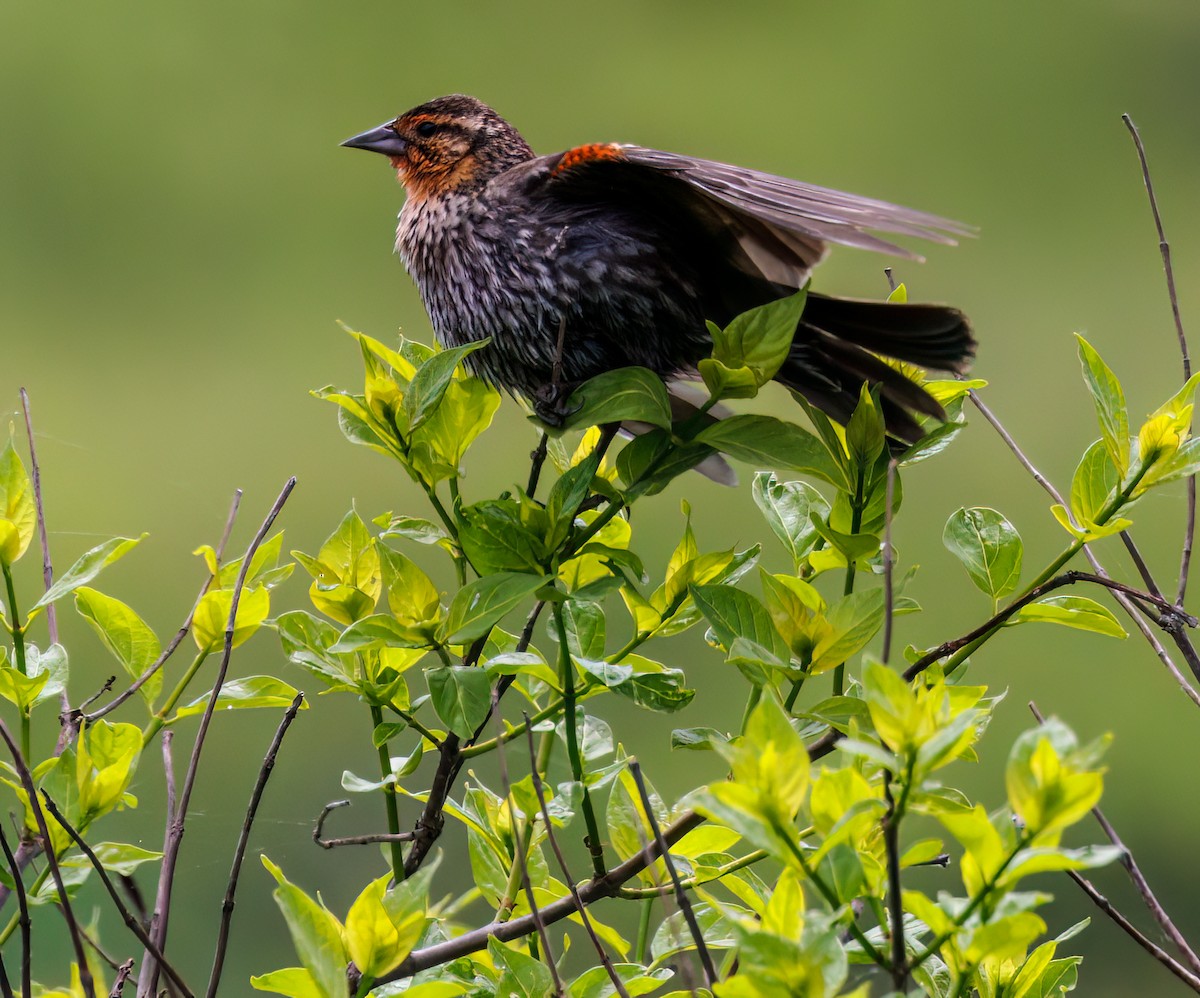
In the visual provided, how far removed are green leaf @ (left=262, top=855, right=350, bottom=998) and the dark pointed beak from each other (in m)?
1.08

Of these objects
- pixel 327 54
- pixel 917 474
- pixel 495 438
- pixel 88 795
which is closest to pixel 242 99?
pixel 327 54

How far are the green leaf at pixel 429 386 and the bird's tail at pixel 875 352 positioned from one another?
337 mm

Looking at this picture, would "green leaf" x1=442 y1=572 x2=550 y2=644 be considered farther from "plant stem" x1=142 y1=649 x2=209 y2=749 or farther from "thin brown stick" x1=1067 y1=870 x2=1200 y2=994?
"thin brown stick" x1=1067 y1=870 x2=1200 y2=994

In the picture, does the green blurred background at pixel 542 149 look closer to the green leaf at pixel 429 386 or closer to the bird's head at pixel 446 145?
the bird's head at pixel 446 145

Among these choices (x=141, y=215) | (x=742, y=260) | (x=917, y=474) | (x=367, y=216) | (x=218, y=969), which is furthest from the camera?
(x=367, y=216)

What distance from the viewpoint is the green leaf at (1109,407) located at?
80 centimetres

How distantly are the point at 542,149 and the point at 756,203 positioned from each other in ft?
17.0

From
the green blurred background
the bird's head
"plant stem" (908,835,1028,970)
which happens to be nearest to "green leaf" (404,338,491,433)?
"plant stem" (908,835,1028,970)

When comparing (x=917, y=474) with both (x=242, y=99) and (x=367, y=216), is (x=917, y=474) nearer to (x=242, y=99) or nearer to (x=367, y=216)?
(x=367, y=216)

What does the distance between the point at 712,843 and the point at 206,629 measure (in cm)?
36

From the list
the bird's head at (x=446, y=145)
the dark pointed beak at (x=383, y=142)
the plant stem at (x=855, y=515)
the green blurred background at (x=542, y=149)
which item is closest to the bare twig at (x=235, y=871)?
the plant stem at (x=855, y=515)

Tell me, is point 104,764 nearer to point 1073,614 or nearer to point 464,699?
point 464,699

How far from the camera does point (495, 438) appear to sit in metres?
5.24

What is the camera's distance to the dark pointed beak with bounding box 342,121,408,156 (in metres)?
1.58
